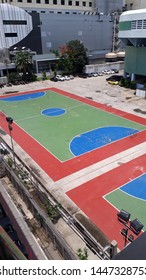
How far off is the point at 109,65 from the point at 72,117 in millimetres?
43050

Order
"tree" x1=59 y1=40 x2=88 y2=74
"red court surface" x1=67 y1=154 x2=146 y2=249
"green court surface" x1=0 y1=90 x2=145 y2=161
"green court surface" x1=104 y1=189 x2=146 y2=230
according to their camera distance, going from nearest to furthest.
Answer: "red court surface" x1=67 y1=154 x2=146 y2=249 < "green court surface" x1=104 y1=189 x2=146 y2=230 < "green court surface" x1=0 y1=90 x2=145 y2=161 < "tree" x1=59 y1=40 x2=88 y2=74

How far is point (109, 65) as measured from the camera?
7238cm

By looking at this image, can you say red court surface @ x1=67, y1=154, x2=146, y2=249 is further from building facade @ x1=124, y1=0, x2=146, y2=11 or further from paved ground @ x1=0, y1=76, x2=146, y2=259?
building facade @ x1=124, y1=0, x2=146, y2=11

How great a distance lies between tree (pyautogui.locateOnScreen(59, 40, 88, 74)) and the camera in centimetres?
6558

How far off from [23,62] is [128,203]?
1940 inches

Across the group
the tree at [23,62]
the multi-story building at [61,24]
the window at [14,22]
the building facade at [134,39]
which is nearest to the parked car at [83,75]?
the multi-story building at [61,24]

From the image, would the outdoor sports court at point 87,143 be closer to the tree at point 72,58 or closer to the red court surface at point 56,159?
the red court surface at point 56,159

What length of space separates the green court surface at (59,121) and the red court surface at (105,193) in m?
5.43

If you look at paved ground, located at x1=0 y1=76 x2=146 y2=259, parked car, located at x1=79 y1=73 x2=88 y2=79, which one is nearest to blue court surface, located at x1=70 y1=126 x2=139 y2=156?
paved ground, located at x1=0 y1=76 x2=146 y2=259

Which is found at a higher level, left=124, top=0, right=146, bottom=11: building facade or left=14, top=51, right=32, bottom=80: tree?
left=124, top=0, right=146, bottom=11: building facade

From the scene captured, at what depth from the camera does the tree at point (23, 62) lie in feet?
188

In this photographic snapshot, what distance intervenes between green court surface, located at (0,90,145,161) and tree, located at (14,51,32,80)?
16211 millimetres
